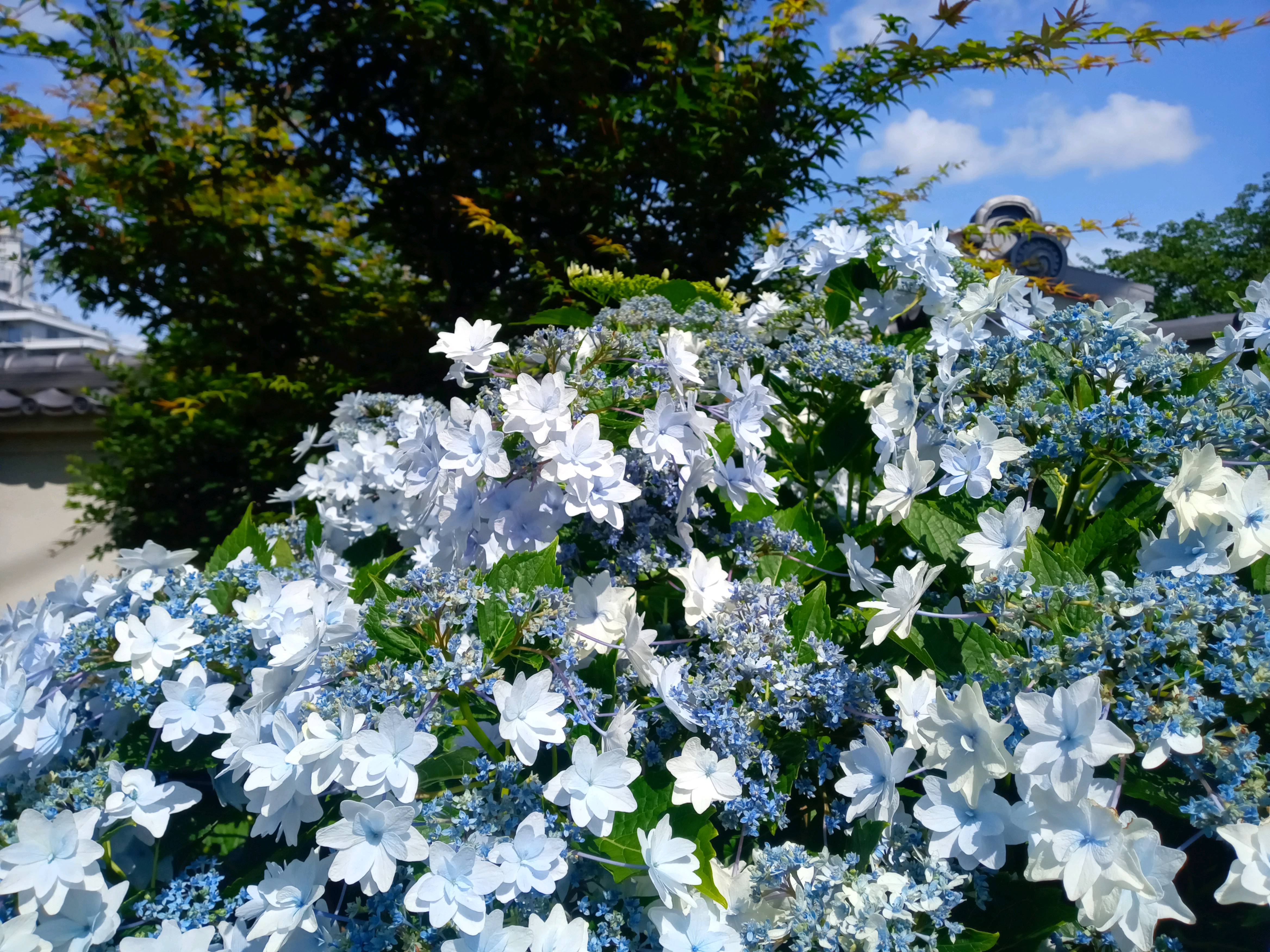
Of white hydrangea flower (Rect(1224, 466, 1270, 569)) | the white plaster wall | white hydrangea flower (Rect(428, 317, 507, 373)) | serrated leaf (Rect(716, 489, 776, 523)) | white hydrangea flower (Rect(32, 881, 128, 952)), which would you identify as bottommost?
the white plaster wall

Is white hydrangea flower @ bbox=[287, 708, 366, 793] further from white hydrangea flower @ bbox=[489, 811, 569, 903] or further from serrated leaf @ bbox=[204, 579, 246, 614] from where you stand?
serrated leaf @ bbox=[204, 579, 246, 614]

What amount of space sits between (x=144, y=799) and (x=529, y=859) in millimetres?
635

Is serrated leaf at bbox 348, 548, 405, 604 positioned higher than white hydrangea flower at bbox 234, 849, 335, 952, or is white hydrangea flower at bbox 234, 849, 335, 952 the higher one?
serrated leaf at bbox 348, 548, 405, 604

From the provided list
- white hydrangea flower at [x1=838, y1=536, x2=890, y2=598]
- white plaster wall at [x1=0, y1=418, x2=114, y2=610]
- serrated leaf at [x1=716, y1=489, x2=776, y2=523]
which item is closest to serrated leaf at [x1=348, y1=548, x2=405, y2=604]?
serrated leaf at [x1=716, y1=489, x2=776, y2=523]

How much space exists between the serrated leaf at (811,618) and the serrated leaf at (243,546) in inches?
41.1

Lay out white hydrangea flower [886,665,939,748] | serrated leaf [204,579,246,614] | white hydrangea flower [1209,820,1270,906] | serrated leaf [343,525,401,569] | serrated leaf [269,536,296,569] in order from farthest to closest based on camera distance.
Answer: serrated leaf [343,525,401,569]
serrated leaf [269,536,296,569]
serrated leaf [204,579,246,614]
white hydrangea flower [886,665,939,748]
white hydrangea flower [1209,820,1270,906]

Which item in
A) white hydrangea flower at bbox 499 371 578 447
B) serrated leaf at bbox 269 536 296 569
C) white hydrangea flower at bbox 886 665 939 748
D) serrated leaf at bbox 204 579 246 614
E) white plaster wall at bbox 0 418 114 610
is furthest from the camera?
white plaster wall at bbox 0 418 114 610

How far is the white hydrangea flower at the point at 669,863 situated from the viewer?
3.01ft

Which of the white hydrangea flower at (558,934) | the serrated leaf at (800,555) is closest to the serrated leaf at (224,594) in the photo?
the white hydrangea flower at (558,934)

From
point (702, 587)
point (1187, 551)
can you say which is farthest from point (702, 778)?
point (1187, 551)

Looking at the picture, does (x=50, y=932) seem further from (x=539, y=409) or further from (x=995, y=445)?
(x=995, y=445)

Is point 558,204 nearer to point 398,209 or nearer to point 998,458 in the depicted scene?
point 398,209

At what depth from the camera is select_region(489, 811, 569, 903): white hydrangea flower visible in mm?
886

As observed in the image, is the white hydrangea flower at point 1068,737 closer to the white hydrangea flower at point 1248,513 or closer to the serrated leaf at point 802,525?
the white hydrangea flower at point 1248,513
